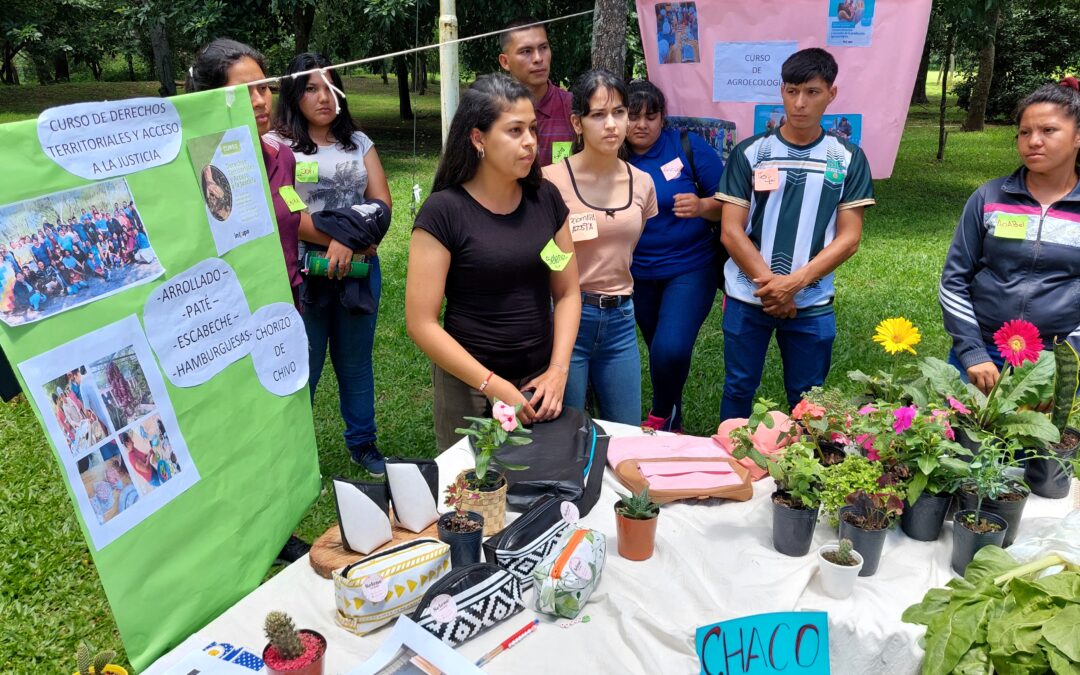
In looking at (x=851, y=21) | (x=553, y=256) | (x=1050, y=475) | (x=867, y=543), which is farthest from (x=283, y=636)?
(x=851, y=21)

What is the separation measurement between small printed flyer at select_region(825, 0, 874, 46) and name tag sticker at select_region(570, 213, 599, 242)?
1.69 m

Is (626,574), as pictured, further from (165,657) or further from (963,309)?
(963,309)

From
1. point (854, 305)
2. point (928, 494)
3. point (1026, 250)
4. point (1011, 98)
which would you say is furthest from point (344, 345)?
point (1011, 98)

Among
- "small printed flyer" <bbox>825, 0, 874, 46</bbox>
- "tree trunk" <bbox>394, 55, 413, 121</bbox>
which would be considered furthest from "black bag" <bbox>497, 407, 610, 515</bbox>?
"tree trunk" <bbox>394, 55, 413, 121</bbox>

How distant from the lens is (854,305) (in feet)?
20.2

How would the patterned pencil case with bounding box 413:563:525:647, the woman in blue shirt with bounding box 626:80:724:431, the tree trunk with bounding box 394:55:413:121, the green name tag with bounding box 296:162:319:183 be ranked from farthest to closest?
the tree trunk with bounding box 394:55:413:121 < the woman in blue shirt with bounding box 626:80:724:431 < the green name tag with bounding box 296:162:319:183 < the patterned pencil case with bounding box 413:563:525:647

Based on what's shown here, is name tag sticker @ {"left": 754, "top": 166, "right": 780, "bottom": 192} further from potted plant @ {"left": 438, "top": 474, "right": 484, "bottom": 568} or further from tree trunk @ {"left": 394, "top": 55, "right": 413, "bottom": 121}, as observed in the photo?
tree trunk @ {"left": 394, "top": 55, "right": 413, "bottom": 121}

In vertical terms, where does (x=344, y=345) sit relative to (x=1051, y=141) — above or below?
below

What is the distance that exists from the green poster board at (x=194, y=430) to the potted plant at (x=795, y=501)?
3.91ft

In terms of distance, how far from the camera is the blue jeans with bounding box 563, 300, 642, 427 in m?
2.86

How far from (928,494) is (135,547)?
1.72 m

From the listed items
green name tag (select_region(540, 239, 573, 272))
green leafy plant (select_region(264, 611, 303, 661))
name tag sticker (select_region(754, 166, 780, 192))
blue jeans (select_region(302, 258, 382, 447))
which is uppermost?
name tag sticker (select_region(754, 166, 780, 192))

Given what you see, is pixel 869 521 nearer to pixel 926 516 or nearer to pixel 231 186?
pixel 926 516

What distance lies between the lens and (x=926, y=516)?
187 cm
